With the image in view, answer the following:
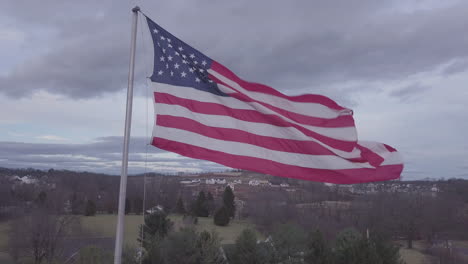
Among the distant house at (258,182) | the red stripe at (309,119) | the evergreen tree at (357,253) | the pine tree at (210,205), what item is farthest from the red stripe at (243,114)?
the distant house at (258,182)

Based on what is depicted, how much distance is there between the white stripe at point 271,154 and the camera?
6895 mm

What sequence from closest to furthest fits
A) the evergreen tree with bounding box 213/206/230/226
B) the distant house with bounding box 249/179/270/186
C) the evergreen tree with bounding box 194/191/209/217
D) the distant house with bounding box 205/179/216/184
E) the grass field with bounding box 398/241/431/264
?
the grass field with bounding box 398/241/431/264
the evergreen tree with bounding box 213/206/230/226
the evergreen tree with bounding box 194/191/209/217
the distant house with bounding box 249/179/270/186
the distant house with bounding box 205/179/216/184

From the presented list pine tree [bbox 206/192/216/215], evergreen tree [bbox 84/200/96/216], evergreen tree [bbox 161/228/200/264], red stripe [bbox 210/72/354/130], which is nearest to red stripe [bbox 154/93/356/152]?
red stripe [bbox 210/72/354/130]

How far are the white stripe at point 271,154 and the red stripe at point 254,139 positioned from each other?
2.4 inches

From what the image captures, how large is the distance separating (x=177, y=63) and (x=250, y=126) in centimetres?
153

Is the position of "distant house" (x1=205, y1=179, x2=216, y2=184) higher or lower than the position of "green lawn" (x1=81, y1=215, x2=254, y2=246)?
higher

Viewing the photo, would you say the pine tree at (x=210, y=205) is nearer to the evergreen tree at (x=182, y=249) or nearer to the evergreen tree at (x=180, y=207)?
the evergreen tree at (x=180, y=207)

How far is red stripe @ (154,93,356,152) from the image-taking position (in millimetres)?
6895

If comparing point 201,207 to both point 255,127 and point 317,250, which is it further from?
point 255,127

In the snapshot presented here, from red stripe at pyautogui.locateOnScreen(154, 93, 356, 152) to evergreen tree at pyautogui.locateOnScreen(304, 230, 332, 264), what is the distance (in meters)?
24.8

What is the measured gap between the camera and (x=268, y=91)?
7656mm

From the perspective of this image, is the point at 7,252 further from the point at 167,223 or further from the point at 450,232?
the point at 450,232

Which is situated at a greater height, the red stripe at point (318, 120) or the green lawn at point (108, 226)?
the red stripe at point (318, 120)

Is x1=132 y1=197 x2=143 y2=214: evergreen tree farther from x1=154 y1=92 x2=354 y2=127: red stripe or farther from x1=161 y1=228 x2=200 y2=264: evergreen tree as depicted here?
x1=154 y1=92 x2=354 y2=127: red stripe
